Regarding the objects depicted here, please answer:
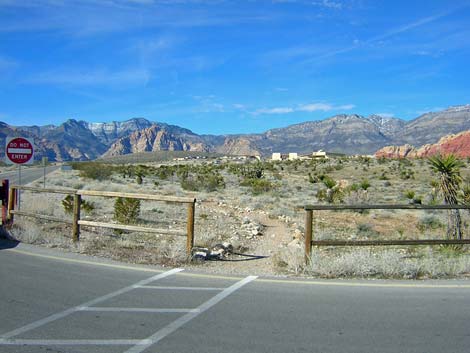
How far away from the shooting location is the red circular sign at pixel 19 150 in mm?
14586

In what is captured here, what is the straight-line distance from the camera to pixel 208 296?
23.2 ft

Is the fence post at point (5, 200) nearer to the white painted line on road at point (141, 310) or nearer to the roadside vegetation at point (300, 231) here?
the roadside vegetation at point (300, 231)

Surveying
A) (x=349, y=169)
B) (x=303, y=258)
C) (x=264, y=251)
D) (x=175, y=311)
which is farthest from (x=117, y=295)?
(x=349, y=169)

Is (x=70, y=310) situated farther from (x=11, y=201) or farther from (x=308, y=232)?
(x=11, y=201)

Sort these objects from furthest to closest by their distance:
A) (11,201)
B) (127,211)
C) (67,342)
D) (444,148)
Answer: (444,148)
(127,211)
(11,201)
(67,342)

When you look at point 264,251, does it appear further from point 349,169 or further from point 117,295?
point 349,169

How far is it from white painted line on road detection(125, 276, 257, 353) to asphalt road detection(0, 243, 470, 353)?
0.01 metres

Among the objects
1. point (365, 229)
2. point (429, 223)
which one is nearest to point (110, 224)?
point (365, 229)

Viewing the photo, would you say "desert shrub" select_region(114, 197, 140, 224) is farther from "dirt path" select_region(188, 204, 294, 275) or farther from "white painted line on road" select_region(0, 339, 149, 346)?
"white painted line on road" select_region(0, 339, 149, 346)

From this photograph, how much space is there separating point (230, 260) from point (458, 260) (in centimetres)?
473

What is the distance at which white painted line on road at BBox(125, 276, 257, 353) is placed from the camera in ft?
16.5

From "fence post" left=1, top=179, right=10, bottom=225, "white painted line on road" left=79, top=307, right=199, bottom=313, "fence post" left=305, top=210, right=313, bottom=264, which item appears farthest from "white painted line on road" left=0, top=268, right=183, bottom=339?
"fence post" left=1, top=179, right=10, bottom=225

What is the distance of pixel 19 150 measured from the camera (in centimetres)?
1474

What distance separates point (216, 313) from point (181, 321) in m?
0.55
